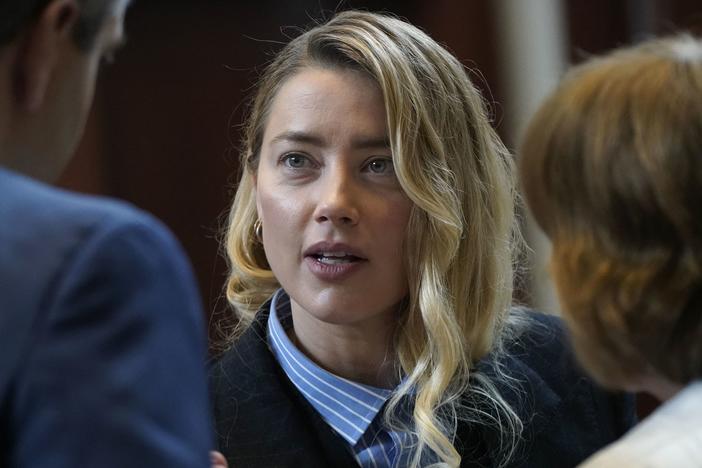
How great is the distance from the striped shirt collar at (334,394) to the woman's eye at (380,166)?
12.8 inches

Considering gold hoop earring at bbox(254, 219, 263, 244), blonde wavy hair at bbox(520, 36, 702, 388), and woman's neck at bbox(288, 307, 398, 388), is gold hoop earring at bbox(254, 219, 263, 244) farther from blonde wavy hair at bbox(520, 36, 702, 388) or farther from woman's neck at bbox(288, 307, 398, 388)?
blonde wavy hair at bbox(520, 36, 702, 388)

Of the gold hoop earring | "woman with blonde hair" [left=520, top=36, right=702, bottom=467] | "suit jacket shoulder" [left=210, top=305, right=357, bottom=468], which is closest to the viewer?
"woman with blonde hair" [left=520, top=36, right=702, bottom=467]

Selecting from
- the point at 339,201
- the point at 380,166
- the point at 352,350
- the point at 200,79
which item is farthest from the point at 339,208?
the point at 200,79

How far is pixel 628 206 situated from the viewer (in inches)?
47.6

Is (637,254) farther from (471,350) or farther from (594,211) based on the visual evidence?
(471,350)

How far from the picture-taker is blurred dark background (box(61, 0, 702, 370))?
168 inches

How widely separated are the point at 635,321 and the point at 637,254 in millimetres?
67

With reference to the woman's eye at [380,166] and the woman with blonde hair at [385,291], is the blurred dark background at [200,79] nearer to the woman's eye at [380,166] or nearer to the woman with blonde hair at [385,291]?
the woman with blonde hair at [385,291]

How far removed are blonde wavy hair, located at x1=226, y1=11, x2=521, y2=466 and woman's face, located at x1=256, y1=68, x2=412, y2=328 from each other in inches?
1.4

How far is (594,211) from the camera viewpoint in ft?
4.05

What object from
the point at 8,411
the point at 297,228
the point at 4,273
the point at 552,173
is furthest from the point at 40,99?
the point at 297,228

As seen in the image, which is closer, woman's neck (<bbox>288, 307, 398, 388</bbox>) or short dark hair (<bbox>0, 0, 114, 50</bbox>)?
short dark hair (<bbox>0, 0, 114, 50</bbox>)

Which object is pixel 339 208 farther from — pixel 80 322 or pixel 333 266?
pixel 80 322

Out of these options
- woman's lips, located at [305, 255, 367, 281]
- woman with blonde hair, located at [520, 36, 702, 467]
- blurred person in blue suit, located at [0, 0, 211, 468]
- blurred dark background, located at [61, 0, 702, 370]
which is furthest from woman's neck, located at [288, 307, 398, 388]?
blurred dark background, located at [61, 0, 702, 370]
